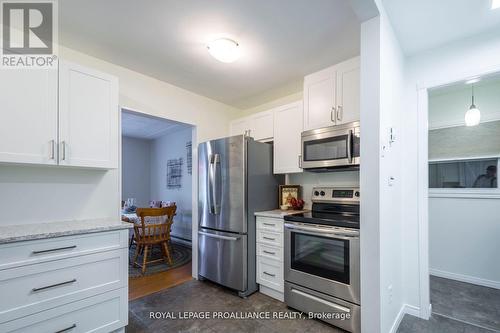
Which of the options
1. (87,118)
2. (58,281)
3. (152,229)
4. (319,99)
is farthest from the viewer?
(152,229)

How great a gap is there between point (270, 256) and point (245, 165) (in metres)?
1.06

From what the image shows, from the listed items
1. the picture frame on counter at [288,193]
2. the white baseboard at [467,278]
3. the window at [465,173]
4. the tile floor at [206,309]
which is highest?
the window at [465,173]

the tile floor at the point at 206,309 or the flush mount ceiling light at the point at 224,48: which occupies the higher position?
the flush mount ceiling light at the point at 224,48

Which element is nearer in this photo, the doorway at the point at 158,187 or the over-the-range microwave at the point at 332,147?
the over-the-range microwave at the point at 332,147

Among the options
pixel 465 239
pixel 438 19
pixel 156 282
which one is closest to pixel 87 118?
pixel 156 282

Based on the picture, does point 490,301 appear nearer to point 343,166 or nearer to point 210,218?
point 343,166

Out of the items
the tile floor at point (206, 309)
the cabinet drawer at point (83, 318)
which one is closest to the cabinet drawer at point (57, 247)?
the cabinet drawer at point (83, 318)

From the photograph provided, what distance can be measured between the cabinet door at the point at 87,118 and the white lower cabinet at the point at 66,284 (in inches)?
26.9

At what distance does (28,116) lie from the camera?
1.73 meters

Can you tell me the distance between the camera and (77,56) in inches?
90.0

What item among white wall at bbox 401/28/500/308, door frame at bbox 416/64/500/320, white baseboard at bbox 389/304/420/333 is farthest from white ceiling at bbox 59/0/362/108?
white baseboard at bbox 389/304/420/333

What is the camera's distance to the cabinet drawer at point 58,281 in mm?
1435

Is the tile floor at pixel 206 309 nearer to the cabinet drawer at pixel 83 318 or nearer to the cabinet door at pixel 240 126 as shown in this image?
the cabinet drawer at pixel 83 318

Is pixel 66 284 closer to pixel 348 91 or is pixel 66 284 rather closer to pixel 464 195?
pixel 348 91
